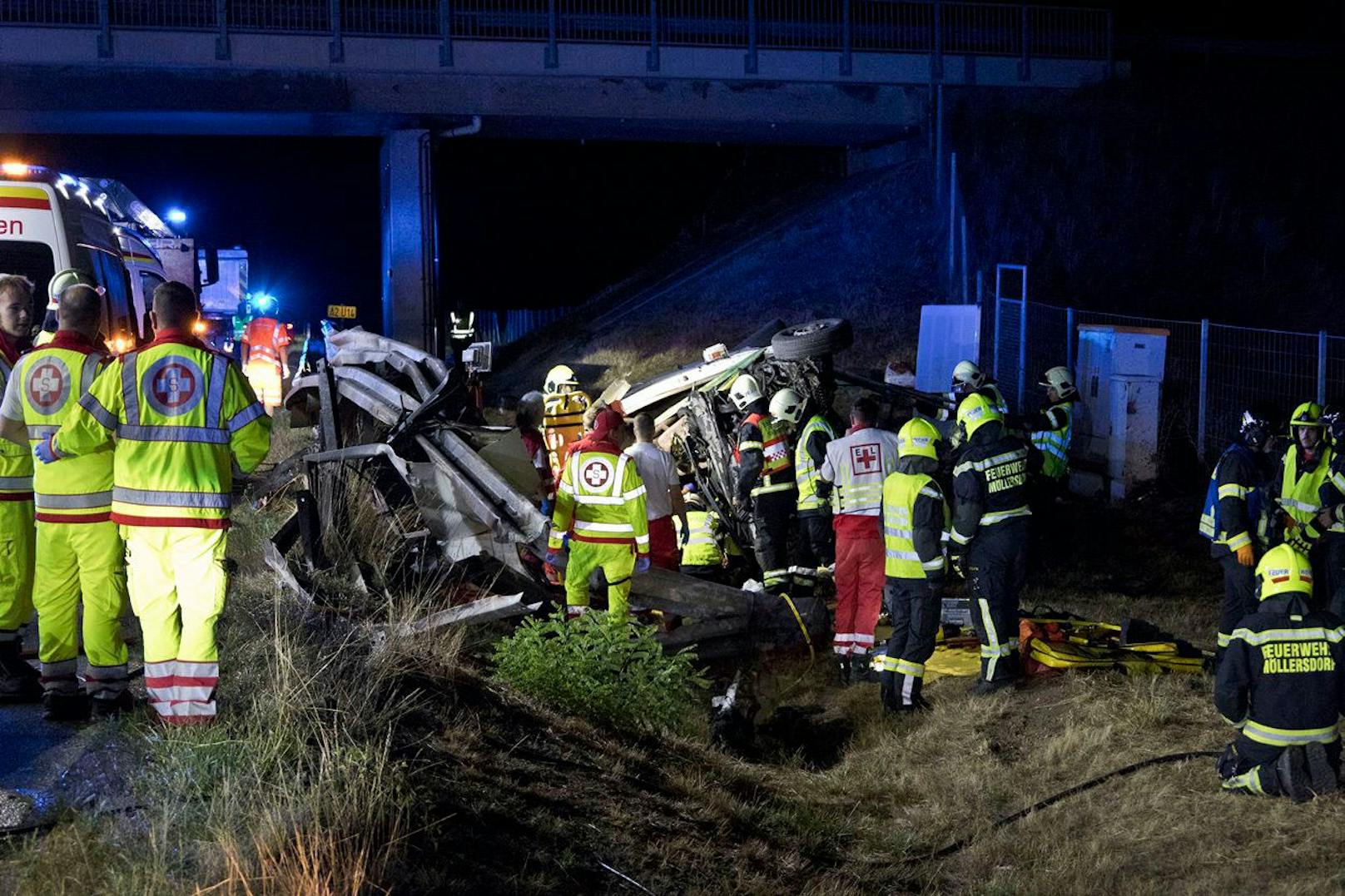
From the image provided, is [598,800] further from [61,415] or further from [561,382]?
[561,382]

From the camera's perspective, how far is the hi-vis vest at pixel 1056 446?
11.3 m

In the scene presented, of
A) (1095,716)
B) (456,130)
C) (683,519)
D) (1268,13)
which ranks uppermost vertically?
(1268,13)

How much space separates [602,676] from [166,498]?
8.65 feet

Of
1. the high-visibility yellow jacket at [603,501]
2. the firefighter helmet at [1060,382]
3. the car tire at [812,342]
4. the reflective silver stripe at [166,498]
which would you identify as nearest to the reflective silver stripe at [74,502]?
the reflective silver stripe at [166,498]

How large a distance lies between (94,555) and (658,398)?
6874 millimetres

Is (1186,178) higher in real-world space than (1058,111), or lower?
lower

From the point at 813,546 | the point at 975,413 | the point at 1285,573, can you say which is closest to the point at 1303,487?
the point at 975,413

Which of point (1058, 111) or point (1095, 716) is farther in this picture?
point (1058, 111)

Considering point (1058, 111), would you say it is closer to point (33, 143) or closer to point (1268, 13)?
point (1268, 13)

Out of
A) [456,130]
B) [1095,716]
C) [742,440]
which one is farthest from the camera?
[456,130]

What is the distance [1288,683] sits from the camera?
5.75 m

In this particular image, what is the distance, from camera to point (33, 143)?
28984 mm

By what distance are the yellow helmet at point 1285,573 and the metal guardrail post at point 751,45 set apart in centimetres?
2063

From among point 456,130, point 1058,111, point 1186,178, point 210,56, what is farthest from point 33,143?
point 1186,178
